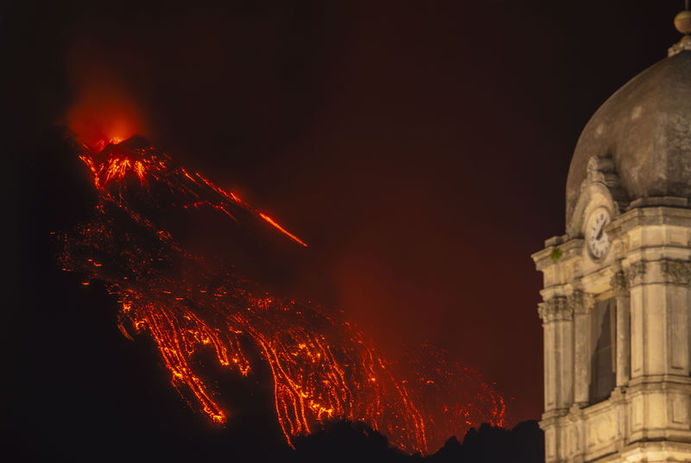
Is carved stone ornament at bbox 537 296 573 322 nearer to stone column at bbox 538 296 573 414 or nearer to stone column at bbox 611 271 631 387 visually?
stone column at bbox 538 296 573 414

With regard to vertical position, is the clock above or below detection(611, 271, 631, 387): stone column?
above

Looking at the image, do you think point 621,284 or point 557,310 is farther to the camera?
point 557,310

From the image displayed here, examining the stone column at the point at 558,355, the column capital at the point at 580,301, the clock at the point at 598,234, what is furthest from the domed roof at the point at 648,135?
the stone column at the point at 558,355

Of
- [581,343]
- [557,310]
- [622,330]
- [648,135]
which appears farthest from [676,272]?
[557,310]

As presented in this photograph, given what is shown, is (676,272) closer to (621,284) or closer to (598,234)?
(621,284)

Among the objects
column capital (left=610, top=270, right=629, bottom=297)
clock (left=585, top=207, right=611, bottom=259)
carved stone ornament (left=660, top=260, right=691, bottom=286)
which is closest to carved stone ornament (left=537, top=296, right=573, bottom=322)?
clock (left=585, top=207, right=611, bottom=259)

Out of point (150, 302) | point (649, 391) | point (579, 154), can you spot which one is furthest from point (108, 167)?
point (649, 391)
